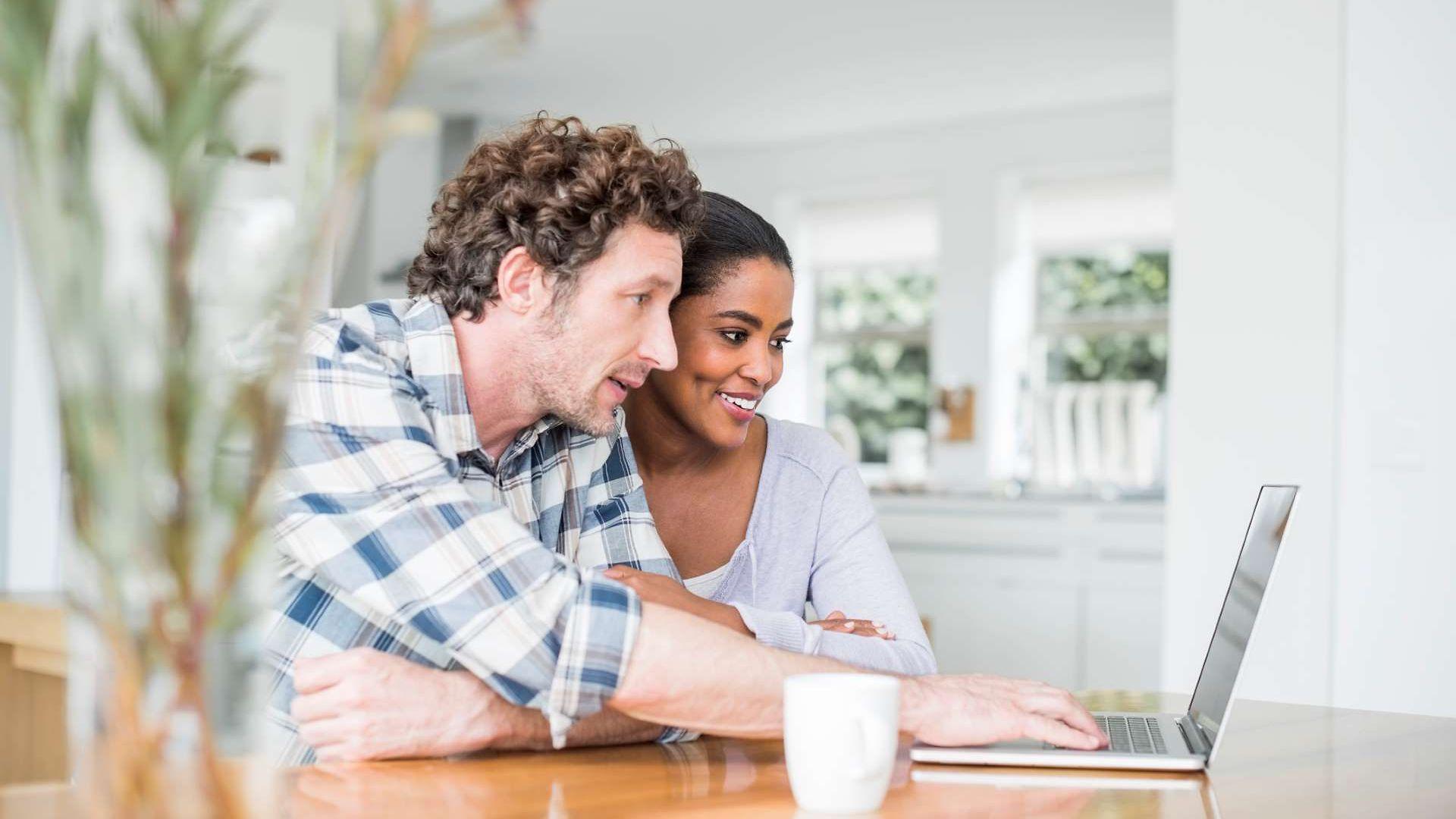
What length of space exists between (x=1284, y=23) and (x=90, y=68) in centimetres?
307

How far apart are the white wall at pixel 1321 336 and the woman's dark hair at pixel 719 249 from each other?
1.61m

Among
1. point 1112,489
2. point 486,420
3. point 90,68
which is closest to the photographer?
point 90,68

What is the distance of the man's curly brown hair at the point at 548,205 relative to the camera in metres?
1.51

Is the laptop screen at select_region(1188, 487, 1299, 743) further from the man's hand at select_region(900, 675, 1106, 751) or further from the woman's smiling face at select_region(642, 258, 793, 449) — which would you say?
the woman's smiling face at select_region(642, 258, 793, 449)

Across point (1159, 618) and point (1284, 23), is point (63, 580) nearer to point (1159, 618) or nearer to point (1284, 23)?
point (1284, 23)

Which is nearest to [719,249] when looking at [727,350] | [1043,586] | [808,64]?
[727,350]

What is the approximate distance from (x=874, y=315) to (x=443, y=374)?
6.23m

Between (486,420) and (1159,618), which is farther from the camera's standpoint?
(1159,618)

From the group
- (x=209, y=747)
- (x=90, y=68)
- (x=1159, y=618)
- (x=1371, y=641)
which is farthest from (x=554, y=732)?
(x=1159, y=618)

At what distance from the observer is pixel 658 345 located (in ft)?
5.08

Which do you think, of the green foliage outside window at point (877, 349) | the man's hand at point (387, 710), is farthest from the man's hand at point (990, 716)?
the green foliage outside window at point (877, 349)

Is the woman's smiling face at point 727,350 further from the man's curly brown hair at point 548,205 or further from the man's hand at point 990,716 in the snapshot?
the man's hand at point 990,716

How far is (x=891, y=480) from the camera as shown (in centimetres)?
691

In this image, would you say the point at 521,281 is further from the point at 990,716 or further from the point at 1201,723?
the point at 1201,723
